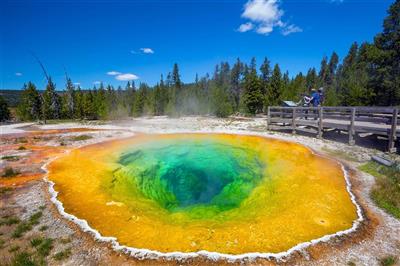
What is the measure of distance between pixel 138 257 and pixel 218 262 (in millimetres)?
1511

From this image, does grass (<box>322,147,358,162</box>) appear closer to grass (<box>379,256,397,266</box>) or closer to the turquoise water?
the turquoise water

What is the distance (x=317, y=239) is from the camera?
4.73 m

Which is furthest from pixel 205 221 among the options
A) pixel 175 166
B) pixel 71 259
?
pixel 175 166

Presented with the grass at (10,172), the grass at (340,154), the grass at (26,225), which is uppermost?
the grass at (10,172)

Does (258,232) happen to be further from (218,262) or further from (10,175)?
(10,175)

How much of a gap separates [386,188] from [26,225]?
32.3 feet

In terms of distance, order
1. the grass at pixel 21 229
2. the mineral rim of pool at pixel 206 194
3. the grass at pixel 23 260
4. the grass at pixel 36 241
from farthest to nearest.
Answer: the mineral rim of pool at pixel 206 194 < the grass at pixel 21 229 < the grass at pixel 36 241 < the grass at pixel 23 260

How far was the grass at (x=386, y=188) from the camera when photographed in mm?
5930

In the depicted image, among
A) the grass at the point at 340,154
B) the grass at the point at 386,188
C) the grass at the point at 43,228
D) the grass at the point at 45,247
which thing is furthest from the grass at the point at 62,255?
the grass at the point at 340,154

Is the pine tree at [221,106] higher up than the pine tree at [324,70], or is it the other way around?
the pine tree at [324,70]

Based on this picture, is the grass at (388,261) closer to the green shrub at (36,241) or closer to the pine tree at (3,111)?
the green shrub at (36,241)

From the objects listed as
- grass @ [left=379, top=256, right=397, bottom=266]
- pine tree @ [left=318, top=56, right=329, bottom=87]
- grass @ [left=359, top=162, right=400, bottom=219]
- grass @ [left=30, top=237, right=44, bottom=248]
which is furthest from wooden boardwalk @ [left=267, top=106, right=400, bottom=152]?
pine tree @ [left=318, top=56, right=329, bottom=87]

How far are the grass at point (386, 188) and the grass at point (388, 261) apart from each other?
6.36 feet

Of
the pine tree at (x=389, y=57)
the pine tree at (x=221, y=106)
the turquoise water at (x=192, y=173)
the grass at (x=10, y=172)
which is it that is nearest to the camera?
the grass at (x=10, y=172)
